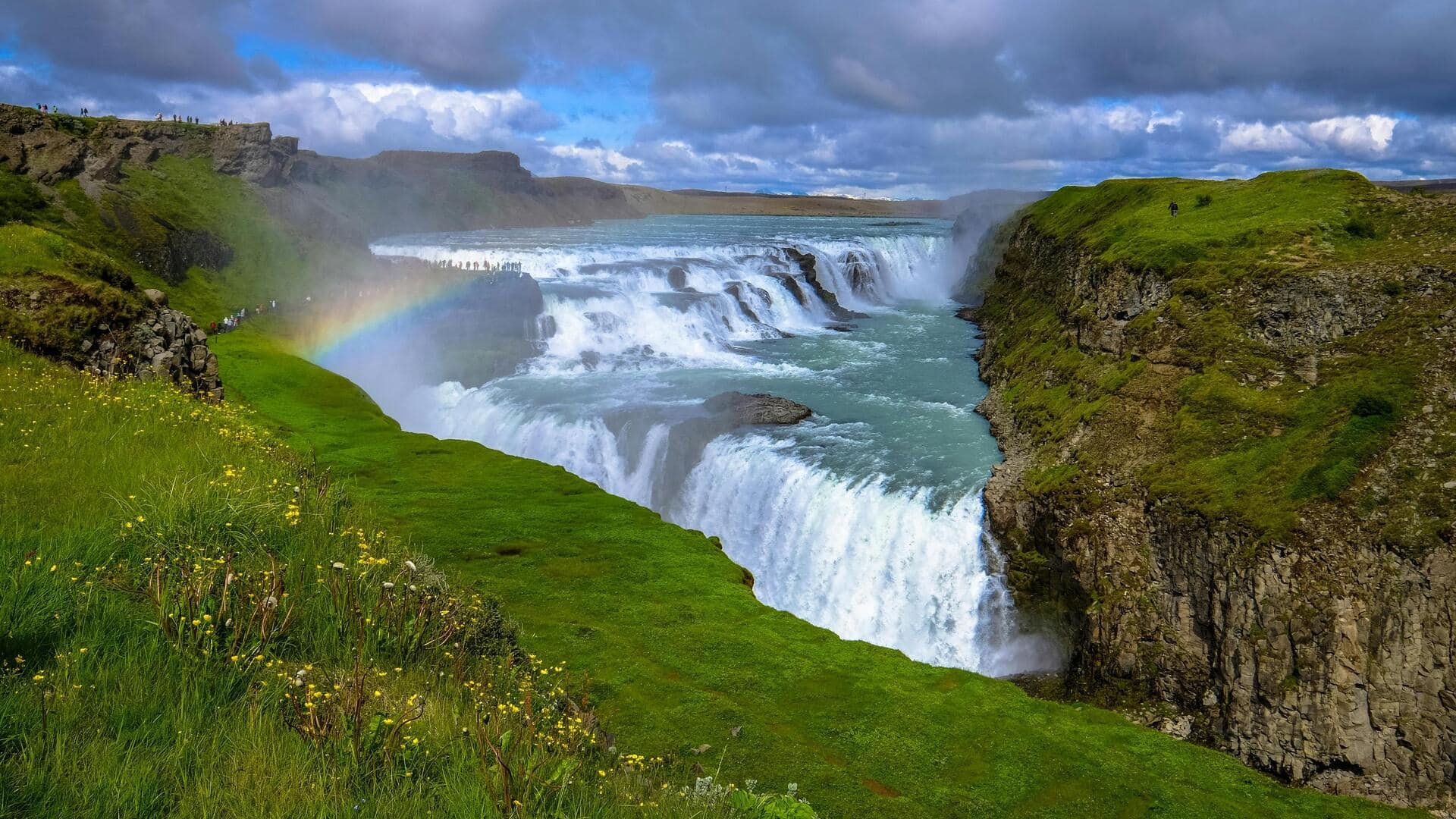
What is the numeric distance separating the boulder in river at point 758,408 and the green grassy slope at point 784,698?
15.4 metres

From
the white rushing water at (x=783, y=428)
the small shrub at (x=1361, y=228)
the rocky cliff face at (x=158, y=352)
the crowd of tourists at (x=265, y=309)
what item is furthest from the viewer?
the crowd of tourists at (x=265, y=309)

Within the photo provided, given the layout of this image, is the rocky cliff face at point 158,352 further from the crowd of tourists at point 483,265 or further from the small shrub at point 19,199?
the crowd of tourists at point 483,265

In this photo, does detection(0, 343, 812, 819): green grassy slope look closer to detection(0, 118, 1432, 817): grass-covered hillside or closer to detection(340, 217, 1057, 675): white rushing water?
detection(0, 118, 1432, 817): grass-covered hillside

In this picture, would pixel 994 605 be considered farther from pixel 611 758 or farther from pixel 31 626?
pixel 31 626

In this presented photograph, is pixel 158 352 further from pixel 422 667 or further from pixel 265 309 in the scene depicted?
pixel 265 309

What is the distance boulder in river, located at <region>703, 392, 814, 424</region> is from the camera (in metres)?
29.2

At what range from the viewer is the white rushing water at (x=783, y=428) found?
20891 mm

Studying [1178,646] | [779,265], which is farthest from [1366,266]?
[779,265]

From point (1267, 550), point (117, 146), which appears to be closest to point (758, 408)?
point (1267, 550)

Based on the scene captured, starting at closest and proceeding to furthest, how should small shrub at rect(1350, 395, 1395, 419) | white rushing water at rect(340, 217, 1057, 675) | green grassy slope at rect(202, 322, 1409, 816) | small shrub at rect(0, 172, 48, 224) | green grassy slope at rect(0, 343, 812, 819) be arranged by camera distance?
green grassy slope at rect(0, 343, 812, 819)
green grassy slope at rect(202, 322, 1409, 816)
small shrub at rect(1350, 395, 1395, 419)
white rushing water at rect(340, 217, 1057, 675)
small shrub at rect(0, 172, 48, 224)

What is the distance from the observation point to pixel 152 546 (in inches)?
253

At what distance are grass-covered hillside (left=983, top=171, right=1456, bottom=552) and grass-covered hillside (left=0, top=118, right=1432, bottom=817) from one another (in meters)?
8.03

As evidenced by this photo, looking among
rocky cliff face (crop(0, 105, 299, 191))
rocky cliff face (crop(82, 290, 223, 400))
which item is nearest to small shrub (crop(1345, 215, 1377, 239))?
rocky cliff face (crop(82, 290, 223, 400))

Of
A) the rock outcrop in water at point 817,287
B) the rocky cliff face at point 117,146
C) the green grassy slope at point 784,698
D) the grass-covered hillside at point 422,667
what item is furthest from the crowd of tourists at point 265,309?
the green grassy slope at point 784,698
